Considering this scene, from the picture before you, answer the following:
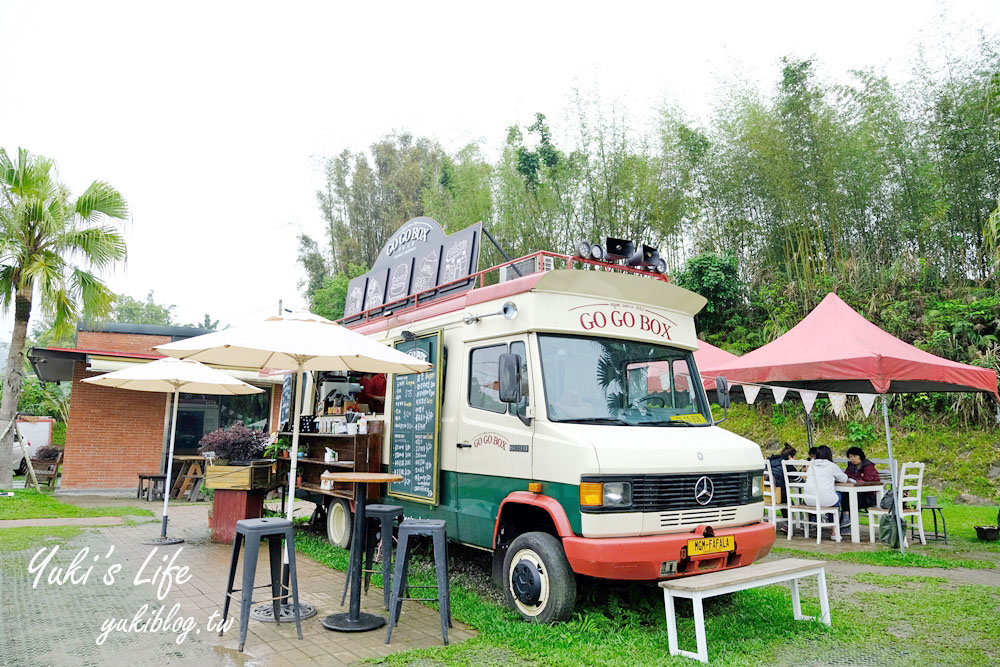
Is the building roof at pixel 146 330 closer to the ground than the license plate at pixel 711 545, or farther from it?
farther from it

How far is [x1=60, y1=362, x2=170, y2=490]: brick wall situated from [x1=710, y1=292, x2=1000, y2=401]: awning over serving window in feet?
37.0

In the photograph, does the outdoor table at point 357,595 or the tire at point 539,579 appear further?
the outdoor table at point 357,595

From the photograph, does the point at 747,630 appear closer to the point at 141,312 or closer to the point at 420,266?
the point at 420,266

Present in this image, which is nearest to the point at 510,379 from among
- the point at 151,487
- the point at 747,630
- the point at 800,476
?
the point at 747,630

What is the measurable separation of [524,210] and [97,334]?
9748 millimetres

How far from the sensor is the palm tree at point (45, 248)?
11328 mm

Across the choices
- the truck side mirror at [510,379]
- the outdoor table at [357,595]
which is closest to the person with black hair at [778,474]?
the truck side mirror at [510,379]

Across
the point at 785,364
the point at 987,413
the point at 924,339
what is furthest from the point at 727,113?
the point at 785,364

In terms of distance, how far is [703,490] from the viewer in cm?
458

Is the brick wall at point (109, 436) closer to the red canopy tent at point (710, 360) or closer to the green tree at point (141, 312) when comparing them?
the red canopy tent at point (710, 360)

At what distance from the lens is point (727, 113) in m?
14.9

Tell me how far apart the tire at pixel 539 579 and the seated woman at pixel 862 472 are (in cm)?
519

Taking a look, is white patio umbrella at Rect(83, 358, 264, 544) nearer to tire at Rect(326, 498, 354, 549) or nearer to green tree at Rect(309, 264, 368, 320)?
tire at Rect(326, 498, 354, 549)

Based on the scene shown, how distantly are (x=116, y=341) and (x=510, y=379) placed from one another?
12.5 metres
